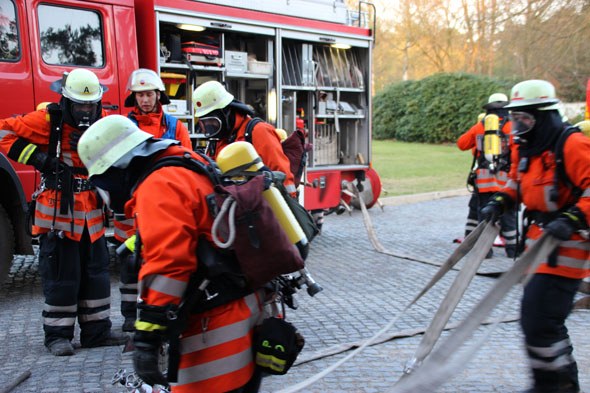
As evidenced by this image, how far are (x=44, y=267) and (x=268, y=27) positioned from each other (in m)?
4.52

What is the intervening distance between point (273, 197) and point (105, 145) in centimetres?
70

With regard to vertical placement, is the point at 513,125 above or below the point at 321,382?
above

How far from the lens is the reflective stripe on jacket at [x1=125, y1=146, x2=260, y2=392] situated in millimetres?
2084

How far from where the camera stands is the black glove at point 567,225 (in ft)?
9.98

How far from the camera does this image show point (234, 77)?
7434 mm

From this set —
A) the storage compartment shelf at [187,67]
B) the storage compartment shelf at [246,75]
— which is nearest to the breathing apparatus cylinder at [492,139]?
the storage compartment shelf at [246,75]

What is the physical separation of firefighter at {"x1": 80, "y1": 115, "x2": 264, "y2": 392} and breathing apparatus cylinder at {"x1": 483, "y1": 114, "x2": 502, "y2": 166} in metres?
5.58

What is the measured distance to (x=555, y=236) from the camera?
306 cm

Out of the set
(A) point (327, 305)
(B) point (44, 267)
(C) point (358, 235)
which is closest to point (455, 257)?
(A) point (327, 305)

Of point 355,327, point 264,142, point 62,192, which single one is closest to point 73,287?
point 62,192

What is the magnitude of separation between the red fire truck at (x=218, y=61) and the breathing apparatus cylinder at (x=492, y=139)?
7.50ft

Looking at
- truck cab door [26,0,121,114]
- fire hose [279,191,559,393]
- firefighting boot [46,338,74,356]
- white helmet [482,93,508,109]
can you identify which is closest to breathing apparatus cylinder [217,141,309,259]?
fire hose [279,191,559,393]

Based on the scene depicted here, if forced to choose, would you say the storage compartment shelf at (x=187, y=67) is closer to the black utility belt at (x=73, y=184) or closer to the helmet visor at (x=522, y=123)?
the black utility belt at (x=73, y=184)

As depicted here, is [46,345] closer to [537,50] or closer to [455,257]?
[455,257]
